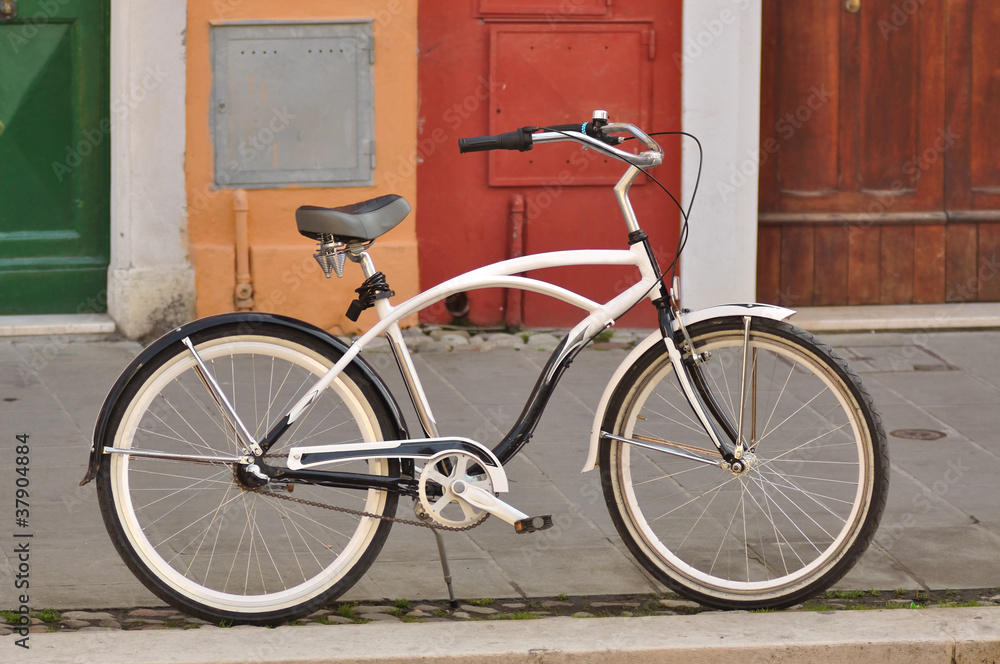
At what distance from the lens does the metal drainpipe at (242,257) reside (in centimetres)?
726

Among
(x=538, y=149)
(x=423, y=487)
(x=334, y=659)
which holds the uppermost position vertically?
(x=538, y=149)

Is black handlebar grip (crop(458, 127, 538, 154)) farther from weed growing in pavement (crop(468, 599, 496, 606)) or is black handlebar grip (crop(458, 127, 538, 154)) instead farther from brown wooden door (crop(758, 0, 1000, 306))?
brown wooden door (crop(758, 0, 1000, 306))

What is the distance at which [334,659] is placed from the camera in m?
3.50

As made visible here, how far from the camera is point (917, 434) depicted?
584 centimetres

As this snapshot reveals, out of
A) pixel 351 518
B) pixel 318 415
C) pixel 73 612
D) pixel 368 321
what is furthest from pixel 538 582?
pixel 368 321

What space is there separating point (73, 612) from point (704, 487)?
226cm

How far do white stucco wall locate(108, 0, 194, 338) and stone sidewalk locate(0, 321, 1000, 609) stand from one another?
0.30 m

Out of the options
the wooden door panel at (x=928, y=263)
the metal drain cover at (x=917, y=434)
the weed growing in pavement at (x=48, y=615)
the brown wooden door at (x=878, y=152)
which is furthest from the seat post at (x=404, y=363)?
the wooden door panel at (x=928, y=263)

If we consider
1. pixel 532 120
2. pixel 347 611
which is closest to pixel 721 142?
pixel 532 120

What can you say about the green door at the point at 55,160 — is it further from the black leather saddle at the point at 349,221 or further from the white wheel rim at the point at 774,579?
the white wheel rim at the point at 774,579

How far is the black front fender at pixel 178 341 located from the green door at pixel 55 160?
407 cm

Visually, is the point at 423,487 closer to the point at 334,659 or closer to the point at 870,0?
the point at 334,659

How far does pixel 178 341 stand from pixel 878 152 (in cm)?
545

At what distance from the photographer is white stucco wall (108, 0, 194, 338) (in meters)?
7.12
